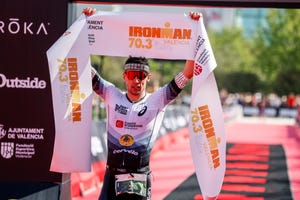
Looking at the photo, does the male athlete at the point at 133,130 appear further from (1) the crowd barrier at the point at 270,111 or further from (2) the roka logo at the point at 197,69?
(1) the crowd barrier at the point at 270,111

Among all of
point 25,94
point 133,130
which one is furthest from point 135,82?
point 25,94

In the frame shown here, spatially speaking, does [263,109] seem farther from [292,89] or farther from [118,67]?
[292,89]

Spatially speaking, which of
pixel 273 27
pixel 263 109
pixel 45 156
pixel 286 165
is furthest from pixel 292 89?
pixel 45 156

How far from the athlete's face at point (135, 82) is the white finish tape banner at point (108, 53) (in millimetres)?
523

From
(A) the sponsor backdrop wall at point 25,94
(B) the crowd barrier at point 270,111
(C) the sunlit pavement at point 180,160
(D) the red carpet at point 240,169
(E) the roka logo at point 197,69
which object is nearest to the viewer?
(E) the roka logo at point 197,69

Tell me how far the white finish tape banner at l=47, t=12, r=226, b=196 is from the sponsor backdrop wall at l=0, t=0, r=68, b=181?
3.24 ft

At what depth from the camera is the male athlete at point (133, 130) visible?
18.2 ft

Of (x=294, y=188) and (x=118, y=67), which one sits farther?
(x=118, y=67)

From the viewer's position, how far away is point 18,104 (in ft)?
23.4

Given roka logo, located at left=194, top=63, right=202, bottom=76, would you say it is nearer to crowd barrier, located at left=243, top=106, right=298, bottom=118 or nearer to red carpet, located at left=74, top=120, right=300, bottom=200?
red carpet, located at left=74, top=120, right=300, bottom=200

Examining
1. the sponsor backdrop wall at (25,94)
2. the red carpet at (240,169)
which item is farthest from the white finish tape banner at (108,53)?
the red carpet at (240,169)

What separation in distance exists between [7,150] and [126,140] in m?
2.17

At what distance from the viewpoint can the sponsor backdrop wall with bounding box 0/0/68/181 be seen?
23.1 ft

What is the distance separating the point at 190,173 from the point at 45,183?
245 inches
